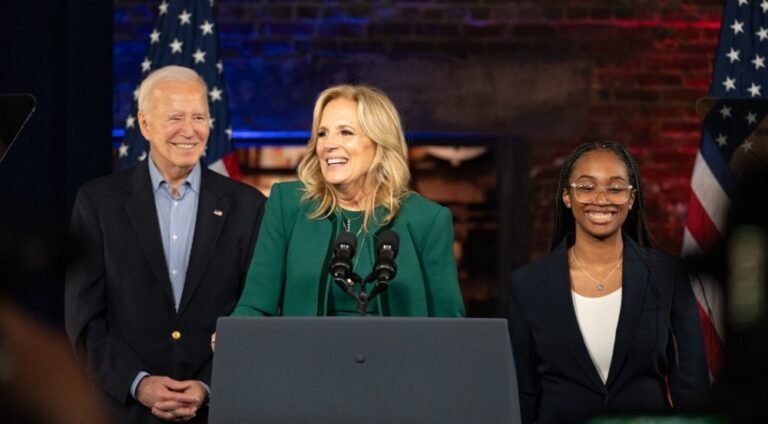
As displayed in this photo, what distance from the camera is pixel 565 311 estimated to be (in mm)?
3119

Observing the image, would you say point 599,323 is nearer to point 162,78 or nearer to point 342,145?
point 342,145

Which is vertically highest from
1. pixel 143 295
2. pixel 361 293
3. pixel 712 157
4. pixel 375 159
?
pixel 375 159

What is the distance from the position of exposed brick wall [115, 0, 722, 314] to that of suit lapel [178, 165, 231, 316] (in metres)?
2.54

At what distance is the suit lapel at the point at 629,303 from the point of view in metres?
3.05

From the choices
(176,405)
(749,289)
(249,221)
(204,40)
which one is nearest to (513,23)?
(204,40)

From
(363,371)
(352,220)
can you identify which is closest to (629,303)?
(352,220)

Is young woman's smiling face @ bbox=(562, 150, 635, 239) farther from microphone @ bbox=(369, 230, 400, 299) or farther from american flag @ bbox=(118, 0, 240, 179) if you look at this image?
american flag @ bbox=(118, 0, 240, 179)

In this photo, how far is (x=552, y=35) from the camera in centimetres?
605

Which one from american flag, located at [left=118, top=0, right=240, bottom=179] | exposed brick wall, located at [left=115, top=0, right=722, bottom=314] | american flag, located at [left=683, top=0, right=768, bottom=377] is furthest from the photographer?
exposed brick wall, located at [left=115, top=0, right=722, bottom=314]

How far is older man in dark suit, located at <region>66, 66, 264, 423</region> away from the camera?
327 centimetres

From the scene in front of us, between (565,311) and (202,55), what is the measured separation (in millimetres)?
2257

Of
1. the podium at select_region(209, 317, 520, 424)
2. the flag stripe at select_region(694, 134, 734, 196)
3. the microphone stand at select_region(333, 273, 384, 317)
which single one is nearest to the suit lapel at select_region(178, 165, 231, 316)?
the microphone stand at select_region(333, 273, 384, 317)

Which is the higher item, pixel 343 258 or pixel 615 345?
pixel 343 258

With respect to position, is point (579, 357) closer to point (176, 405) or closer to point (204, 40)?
point (176, 405)
